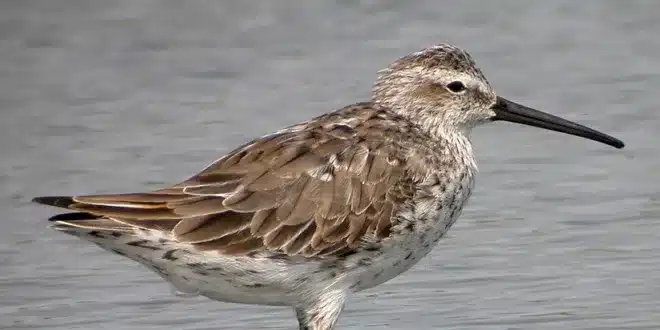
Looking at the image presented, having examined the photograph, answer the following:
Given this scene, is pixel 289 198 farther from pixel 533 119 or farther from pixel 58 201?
pixel 533 119

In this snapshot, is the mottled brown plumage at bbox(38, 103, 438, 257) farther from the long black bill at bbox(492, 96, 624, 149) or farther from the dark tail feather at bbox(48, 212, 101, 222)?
the long black bill at bbox(492, 96, 624, 149)

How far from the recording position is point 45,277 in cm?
1061

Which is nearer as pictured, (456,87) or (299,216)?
(299,216)

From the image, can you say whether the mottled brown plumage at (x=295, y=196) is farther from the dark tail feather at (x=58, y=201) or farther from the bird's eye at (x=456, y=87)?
the bird's eye at (x=456, y=87)

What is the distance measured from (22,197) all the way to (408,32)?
4.60 metres

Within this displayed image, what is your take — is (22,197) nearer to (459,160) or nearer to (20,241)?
(20,241)

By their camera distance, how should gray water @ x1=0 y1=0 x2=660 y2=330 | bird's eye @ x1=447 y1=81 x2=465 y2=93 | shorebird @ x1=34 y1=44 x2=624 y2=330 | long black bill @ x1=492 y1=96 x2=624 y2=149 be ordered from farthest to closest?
1. gray water @ x1=0 y1=0 x2=660 y2=330
2. long black bill @ x1=492 y1=96 x2=624 y2=149
3. bird's eye @ x1=447 y1=81 x2=465 y2=93
4. shorebird @ x1=34 y1=44 x2=624 y2=330

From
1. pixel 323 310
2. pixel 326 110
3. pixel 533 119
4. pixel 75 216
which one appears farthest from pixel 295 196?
pixel 326 110

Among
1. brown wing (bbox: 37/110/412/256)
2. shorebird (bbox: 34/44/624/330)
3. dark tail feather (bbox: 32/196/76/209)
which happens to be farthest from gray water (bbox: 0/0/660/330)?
dark tail feather (bbox: 32/196/76/209)

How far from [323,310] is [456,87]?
5.62 feet

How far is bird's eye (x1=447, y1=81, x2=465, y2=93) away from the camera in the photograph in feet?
32.0

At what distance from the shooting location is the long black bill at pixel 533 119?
32.6 feet

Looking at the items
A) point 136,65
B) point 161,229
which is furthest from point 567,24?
point 161,229

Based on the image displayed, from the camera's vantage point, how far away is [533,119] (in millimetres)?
10039
